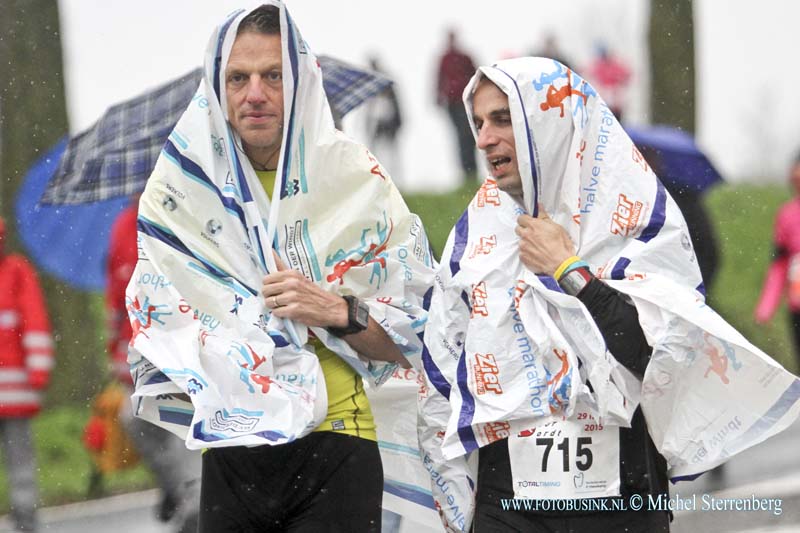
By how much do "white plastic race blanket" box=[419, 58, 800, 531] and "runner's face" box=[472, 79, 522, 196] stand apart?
0.16ft

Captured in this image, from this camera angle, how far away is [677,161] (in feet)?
25.0

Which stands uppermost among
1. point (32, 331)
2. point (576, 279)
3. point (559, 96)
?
point (559, 96)

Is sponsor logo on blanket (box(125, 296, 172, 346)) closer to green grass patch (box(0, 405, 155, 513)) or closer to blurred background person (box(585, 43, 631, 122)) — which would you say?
green grass patch (box(0, 405, 155, 513))

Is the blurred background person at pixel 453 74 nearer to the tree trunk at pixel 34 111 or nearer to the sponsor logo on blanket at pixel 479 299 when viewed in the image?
the tree trunk at pixel 34 111

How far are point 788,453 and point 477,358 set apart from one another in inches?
234

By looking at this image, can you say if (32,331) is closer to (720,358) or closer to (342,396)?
(342,396)

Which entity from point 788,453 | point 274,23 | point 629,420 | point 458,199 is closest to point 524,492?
point 629,420

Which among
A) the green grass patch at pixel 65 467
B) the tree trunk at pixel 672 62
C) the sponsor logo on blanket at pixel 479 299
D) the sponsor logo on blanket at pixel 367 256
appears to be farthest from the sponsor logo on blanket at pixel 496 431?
the green grass patch at pixel 65 467

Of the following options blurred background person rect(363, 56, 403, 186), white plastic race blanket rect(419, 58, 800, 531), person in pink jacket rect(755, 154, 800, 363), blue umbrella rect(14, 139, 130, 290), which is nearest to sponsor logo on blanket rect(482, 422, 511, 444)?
white plastic race blanket rect(419, 58, 800, 531)

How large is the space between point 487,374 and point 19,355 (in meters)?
4.22

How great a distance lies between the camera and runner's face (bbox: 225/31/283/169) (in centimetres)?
428

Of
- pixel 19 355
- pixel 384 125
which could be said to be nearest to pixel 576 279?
pixel 19 355

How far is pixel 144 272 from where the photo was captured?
425cm

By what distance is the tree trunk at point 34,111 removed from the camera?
10.6m
